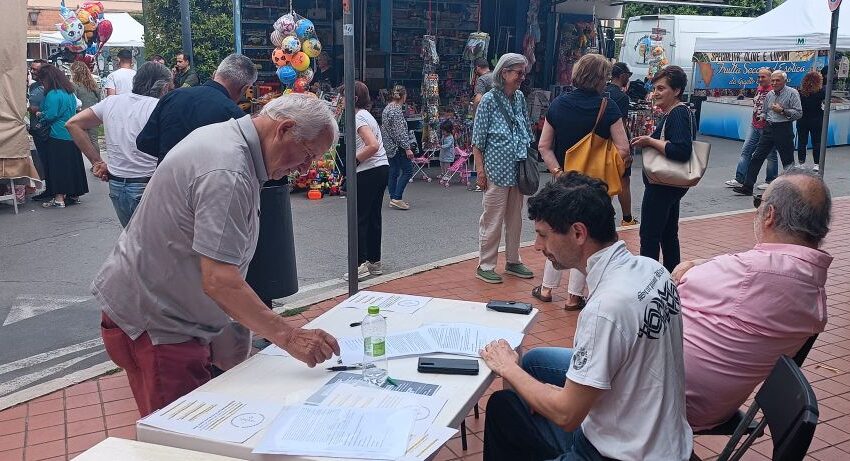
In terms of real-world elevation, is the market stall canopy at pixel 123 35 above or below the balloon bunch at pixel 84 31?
above

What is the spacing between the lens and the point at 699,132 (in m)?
17.5

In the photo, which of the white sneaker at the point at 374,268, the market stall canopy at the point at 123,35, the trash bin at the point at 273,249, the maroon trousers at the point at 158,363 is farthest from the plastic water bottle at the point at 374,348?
the market stall canopy at the point at 123,35

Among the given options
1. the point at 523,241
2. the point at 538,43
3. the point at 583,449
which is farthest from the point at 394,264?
the point at 538,43

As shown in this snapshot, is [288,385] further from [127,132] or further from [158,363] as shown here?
[127,132]

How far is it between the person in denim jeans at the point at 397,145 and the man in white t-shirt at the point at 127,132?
4.05m

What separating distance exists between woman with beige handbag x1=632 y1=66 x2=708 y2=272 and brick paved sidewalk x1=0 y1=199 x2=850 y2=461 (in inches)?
33.0

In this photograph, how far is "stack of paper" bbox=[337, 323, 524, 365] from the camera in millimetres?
2582

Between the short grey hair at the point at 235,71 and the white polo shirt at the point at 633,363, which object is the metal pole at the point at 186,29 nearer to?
the short grey hair at the point at 235,71

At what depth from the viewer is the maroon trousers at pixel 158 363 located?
2.57 m

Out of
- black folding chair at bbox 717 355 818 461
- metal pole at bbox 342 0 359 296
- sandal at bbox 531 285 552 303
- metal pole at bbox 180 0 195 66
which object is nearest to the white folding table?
black folding chair at bbox 717 355 818 461

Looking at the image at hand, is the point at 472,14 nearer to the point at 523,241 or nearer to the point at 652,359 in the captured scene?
the point at 523,241

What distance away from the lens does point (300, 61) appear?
939 centimetres

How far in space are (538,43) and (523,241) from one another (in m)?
7.03

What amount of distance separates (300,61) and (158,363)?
7334 mm
